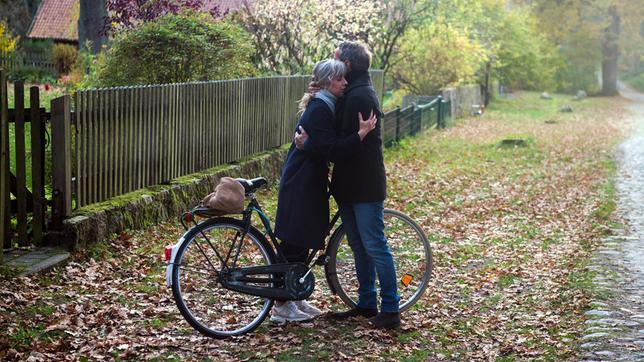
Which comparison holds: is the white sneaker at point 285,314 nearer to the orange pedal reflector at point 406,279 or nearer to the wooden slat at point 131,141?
the orange pedal reflector at point 406,279

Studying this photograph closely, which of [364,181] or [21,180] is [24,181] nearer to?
[21,180]

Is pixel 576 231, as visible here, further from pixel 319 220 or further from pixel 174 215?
pixel 319 220

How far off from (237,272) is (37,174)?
2772 millimetres

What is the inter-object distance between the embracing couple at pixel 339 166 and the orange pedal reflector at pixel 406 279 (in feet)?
1.53

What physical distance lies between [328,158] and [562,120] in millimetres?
29318

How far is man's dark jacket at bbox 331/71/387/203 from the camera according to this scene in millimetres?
6522

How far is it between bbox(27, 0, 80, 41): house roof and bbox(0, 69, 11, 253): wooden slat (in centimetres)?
3840

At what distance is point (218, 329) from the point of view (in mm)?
6449

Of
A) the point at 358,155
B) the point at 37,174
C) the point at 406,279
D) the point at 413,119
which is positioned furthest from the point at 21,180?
the point at 413,119

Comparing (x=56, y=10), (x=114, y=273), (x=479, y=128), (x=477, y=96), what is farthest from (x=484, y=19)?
(x=114, y=273)

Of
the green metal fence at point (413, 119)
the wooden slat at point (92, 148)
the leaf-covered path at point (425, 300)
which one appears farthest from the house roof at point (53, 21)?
the wooden slat at point (92, 148)

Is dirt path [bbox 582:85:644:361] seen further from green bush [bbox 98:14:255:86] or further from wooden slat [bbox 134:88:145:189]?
Answer: green bush [bbox 98:14:255:86]

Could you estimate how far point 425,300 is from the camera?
795cm

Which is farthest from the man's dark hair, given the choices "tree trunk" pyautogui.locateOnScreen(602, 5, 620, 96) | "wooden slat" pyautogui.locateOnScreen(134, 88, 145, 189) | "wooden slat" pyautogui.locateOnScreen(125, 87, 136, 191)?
"tree trunk" pyautogui.locateOnScreen(602, 5, 620, 96)
